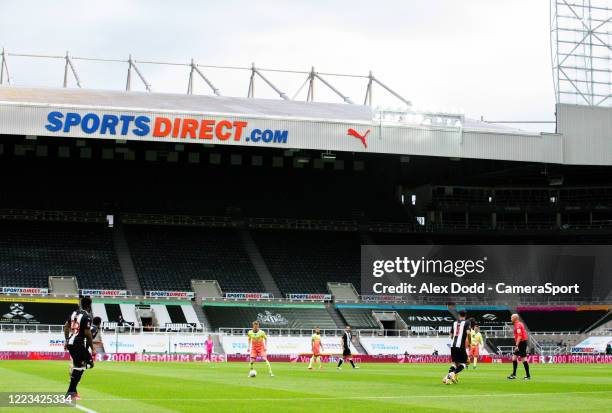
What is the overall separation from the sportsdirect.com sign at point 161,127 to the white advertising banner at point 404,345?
1448cm

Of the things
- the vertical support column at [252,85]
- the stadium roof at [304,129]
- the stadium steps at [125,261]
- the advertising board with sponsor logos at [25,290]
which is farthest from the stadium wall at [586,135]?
the advertising board with sponsor logos at [25,290]

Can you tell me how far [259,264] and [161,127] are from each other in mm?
15165

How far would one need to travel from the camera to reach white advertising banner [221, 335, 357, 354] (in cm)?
5847

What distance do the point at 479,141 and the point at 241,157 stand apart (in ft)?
72.4

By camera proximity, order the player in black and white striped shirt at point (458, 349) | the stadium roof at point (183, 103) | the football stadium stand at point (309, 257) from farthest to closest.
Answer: the football stadium stand at point (309, 257) → the stadium roof at point (183, 103) → the player in black and white striped shirt at point (458, 349)

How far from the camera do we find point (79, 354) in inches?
739

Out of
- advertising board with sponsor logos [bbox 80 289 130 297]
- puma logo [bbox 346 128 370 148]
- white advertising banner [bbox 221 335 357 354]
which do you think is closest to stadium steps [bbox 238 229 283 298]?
white advertising banner [bbox 221 335 357 354]

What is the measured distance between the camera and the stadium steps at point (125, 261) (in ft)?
214

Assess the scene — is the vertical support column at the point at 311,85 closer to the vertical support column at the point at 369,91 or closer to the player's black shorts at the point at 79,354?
the vertical support column at the point at 369,91

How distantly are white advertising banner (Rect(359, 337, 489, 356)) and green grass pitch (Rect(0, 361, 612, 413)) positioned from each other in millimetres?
29508

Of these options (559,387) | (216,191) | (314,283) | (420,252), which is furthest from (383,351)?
(559,387)

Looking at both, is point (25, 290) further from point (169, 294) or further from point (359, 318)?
point (359, 318)

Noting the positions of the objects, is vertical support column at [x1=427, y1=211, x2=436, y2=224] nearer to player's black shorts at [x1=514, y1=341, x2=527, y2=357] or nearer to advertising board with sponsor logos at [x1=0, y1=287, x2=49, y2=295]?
advertising board with sponsor logos at [x1=0, y1=287, x2=49, y2=295]

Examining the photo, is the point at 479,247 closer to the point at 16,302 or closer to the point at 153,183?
the point at 153,183
